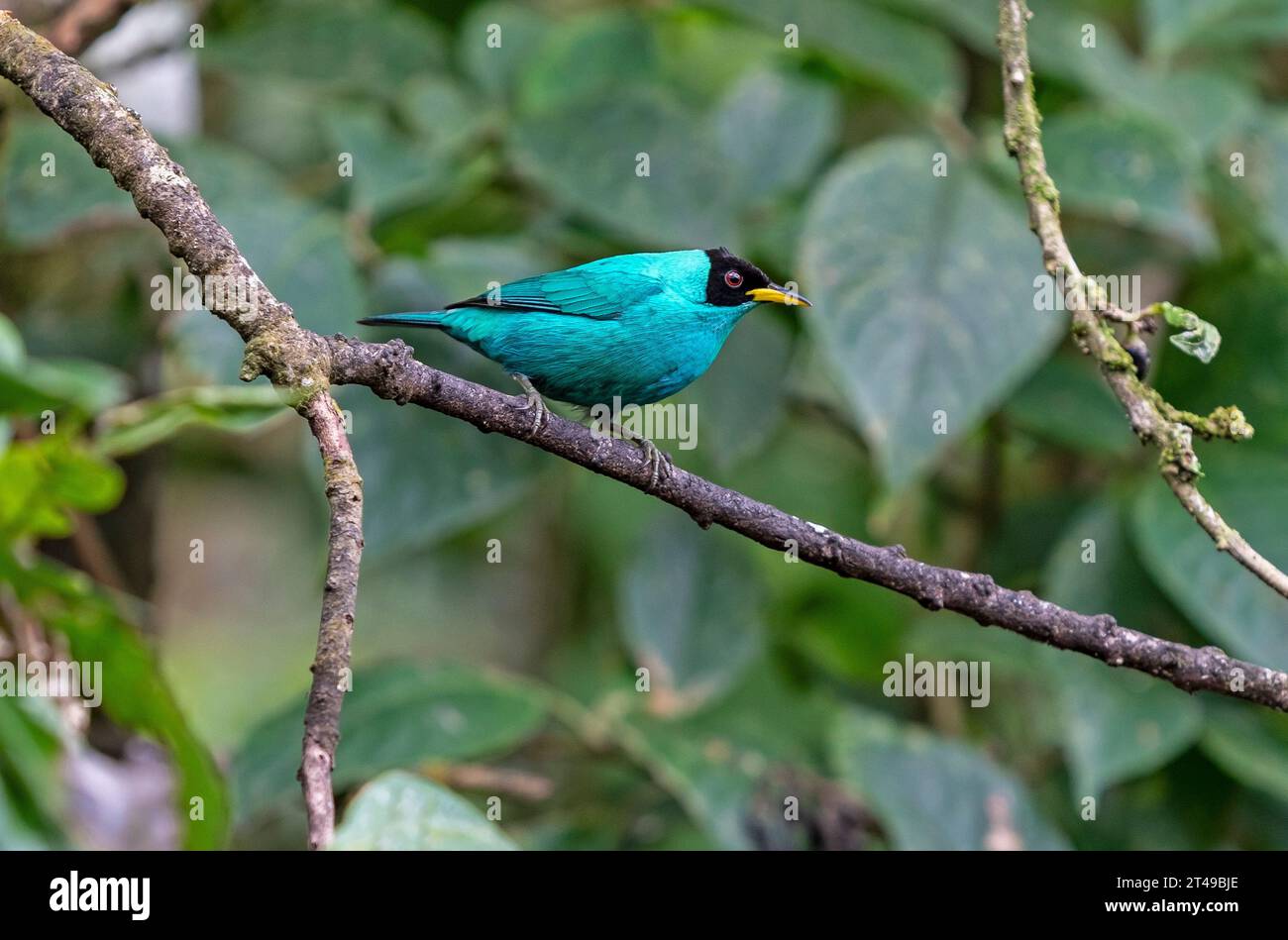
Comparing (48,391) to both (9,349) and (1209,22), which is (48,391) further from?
(1209,22)

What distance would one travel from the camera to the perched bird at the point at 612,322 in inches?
121

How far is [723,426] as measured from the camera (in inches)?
A: 161

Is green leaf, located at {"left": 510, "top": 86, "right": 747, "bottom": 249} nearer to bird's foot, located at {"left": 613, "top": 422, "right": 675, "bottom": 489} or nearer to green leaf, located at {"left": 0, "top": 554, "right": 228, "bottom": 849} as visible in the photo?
bird's foot, located at {"left": 613, "top": 422, "right": 675, "bottom": 489}

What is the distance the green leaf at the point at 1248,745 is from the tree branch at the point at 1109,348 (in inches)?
69.1

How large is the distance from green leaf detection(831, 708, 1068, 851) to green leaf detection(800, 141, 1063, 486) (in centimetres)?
90

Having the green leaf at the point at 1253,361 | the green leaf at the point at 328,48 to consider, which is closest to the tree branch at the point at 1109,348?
the green leaf at the point at 1253,361

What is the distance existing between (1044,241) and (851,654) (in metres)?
2.59

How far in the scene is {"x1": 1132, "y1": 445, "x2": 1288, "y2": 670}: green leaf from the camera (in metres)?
3.82

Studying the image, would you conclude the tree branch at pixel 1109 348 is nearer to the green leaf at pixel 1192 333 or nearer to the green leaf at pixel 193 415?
the green leaf at pixel 1192 333

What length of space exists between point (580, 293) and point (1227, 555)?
2012mm

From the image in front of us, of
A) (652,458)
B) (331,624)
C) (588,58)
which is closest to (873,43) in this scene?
(588,58)

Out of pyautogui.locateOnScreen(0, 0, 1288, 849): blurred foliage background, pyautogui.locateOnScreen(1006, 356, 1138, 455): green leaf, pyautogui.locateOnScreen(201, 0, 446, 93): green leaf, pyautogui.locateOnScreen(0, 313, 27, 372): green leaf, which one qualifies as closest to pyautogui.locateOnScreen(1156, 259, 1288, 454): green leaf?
pyautogui.locateOnScreen(0, 0, 1288, 849): blurred foliage background

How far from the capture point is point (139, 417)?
10.7 ft
